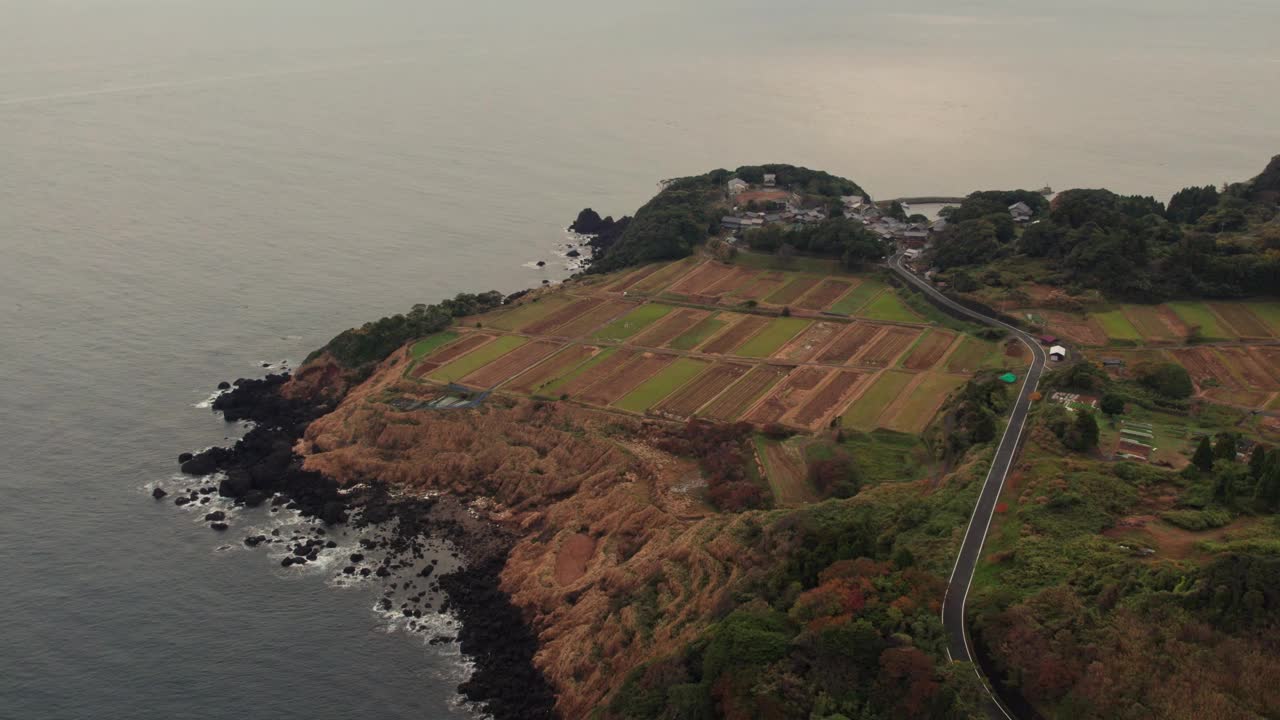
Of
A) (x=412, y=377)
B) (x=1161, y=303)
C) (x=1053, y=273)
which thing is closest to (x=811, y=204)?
(x=1053, y=273)

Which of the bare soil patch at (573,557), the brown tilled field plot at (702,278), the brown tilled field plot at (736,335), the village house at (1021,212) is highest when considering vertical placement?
the village house at (1021,212)

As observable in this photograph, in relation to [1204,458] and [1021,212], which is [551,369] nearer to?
[1204,458]

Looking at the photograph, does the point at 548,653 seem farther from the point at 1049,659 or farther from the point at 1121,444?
the point at 1121,444

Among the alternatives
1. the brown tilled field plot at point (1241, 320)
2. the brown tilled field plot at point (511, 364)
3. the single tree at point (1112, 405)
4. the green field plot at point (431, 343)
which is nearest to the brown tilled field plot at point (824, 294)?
the brown tilled field plot at point (511, 364)

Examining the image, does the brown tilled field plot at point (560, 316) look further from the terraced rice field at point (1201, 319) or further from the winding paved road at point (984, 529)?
the terraced rice field at point (1201, 319)

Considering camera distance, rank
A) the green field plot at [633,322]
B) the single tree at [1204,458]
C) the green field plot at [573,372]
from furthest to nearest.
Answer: the green field plot at [633,322], the green field plot at [573,372], the single tree at [1204,458]

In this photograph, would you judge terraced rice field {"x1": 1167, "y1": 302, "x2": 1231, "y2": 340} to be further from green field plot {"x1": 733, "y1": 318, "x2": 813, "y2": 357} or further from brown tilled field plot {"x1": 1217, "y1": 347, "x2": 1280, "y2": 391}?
green field plot {"x1": 733, "y1": 318, "x2": 813, "y2": 357}
